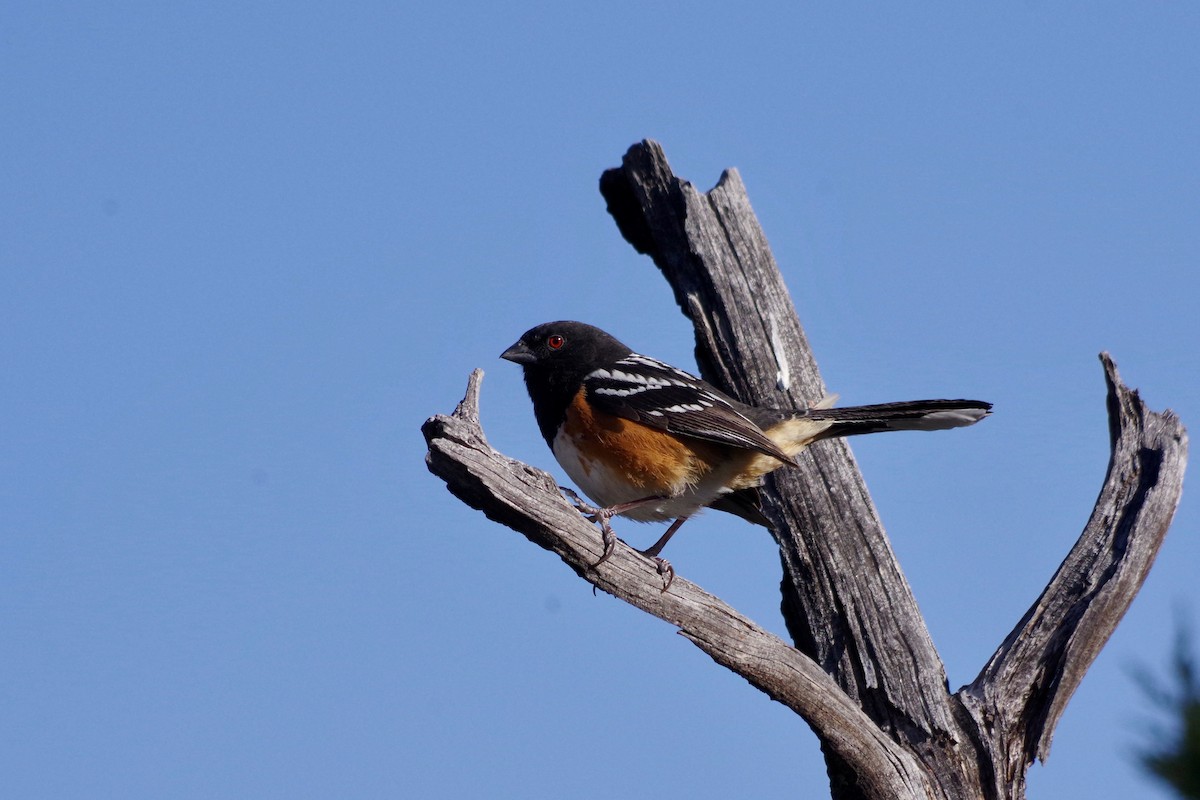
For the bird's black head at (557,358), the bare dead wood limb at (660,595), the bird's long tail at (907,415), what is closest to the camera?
the bare dead wood limb at (660,595)

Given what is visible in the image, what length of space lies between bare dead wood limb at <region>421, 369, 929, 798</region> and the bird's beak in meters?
Answer: 1.58

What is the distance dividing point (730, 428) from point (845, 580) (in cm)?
97

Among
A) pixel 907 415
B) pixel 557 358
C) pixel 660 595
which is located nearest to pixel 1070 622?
pixel 907 415

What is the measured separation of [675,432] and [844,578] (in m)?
1.11

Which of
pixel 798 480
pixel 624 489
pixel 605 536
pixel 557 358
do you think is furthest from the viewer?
pixel 557 358

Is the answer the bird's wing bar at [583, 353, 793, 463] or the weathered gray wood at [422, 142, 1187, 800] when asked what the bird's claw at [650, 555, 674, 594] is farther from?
the bird's wing bar at [583, 353, 793, 463]

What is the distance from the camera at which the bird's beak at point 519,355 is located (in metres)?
6.18

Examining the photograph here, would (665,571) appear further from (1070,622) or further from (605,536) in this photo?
(1070,622)

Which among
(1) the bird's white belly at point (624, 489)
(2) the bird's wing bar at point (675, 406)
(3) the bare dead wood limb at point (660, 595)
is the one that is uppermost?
(2) the bird's wing bar at point (675, 406)

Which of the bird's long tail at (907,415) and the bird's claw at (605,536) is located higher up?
the bird's long tail at (907,415)

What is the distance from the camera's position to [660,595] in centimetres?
449

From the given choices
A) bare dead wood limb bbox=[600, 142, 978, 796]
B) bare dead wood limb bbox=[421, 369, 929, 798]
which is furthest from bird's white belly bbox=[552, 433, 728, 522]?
bare dead wood limb bbox=[421, 369, 929, 798]

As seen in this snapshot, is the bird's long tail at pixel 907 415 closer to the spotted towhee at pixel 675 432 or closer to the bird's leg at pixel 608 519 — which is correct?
the spotted towhee at pixel 675 432

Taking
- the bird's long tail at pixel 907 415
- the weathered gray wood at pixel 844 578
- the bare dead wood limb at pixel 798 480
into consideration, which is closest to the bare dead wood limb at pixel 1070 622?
the weathered gray wood at pixel 844 578
